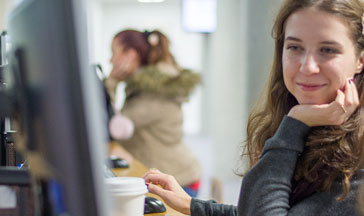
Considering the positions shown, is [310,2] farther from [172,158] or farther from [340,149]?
[172,158]

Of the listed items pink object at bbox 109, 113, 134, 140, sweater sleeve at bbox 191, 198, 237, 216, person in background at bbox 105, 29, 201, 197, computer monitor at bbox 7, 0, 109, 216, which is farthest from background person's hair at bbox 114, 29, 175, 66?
computer monitor at bbox 7, 0, 109, 216

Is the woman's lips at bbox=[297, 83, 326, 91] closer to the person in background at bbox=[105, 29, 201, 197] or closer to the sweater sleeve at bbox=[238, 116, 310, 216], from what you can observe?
the sweater sleeve at bbox=[238, 116, 310, 216]

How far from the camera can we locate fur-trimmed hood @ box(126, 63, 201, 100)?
100 inches

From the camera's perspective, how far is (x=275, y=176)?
0.92m

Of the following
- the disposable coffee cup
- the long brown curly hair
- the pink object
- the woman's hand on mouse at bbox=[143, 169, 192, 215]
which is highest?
the long brown curly hair

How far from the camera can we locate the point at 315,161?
0.96m

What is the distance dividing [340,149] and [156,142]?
68.1 inches

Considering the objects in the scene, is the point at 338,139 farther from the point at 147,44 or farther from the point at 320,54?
the point at 147,44

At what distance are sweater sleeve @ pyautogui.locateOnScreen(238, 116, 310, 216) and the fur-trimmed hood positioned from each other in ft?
5.30

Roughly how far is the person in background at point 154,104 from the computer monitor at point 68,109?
2.02 metres

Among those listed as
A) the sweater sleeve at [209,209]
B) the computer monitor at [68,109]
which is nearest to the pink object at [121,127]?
the sweater sleeve at [209,209]

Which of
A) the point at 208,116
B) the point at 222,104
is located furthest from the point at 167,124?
the point at 208,116

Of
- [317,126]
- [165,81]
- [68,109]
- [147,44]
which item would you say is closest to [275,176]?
[317,126]

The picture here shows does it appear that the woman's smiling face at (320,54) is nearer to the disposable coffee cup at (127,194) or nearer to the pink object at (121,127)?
the disposable coffee cup at (127,194)
